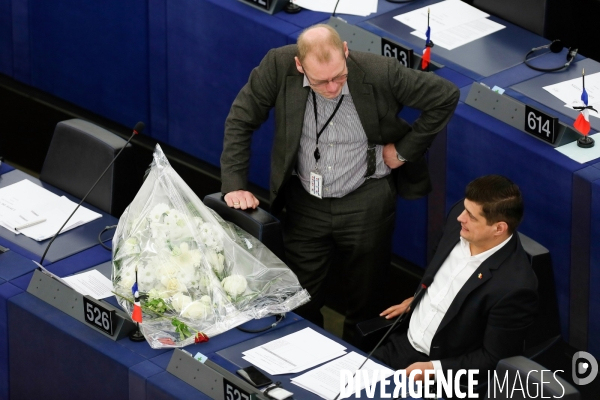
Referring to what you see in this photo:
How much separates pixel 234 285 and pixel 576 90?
167 centimetres

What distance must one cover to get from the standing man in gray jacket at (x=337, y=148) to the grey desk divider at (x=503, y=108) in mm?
402

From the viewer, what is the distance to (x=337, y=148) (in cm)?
382

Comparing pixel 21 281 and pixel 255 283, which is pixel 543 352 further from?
pixel 21 281

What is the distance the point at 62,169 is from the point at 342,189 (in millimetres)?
1117

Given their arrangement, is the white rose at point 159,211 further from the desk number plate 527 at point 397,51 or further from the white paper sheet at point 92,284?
the desk number plate 527 at point 397,51

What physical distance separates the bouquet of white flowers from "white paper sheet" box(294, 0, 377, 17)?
158cm

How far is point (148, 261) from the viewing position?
136 inches

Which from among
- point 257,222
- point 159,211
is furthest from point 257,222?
point 159,211

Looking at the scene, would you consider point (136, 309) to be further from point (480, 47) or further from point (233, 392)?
point (480, 47)

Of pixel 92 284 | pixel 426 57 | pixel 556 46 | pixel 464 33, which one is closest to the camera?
pixel 92 284

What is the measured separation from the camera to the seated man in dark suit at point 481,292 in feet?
11.0

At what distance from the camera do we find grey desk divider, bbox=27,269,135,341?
133 inches

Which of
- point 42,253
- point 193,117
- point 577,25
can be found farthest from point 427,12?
point 42,253

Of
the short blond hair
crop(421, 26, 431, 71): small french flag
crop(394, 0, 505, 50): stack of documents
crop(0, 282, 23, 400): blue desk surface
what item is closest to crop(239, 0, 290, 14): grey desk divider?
crop(394, 0, 505, 50): stack of documents
